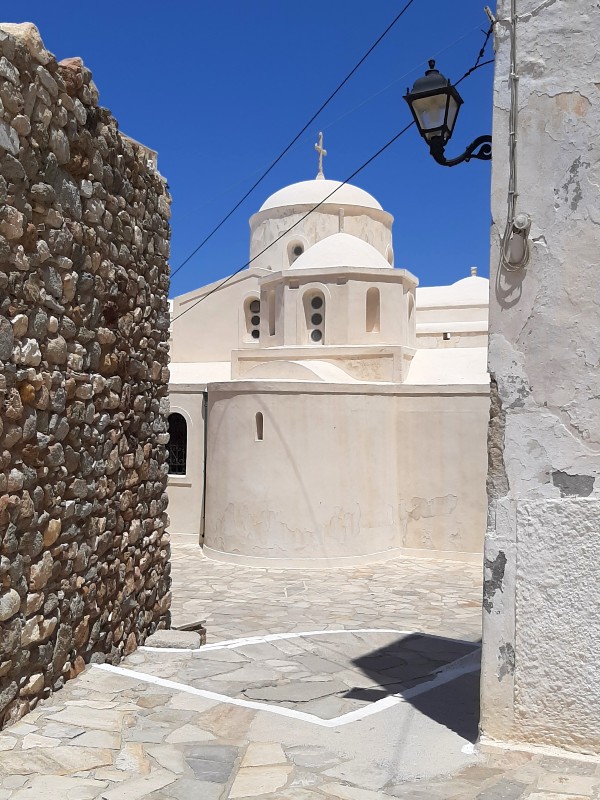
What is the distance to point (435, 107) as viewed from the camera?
473cm

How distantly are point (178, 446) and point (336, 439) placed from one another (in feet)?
11.2

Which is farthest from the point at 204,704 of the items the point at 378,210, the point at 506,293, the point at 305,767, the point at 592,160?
the point at 378,210

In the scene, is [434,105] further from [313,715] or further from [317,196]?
[317,196]

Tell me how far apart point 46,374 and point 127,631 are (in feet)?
7.18

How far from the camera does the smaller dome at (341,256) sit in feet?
50.3

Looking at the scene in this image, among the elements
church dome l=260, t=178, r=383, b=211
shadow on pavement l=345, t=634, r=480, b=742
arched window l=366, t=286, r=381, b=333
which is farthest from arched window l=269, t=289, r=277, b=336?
shadow on pavement l=345, t=634, r=480, b=742

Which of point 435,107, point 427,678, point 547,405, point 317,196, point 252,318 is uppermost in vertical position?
point 317,196

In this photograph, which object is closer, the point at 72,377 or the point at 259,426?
the point at 72,377

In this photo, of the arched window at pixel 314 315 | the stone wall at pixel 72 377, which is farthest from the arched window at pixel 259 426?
the stone wall at pixel 72 377

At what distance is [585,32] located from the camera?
3.56 m

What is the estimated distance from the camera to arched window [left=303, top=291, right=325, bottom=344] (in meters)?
15.1

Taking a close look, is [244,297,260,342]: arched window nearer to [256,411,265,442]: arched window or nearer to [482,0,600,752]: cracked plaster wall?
[256,411,265,442]: arched window

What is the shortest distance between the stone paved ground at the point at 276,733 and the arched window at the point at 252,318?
10684mm

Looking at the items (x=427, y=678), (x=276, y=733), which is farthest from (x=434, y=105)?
(x=427, y=678)
